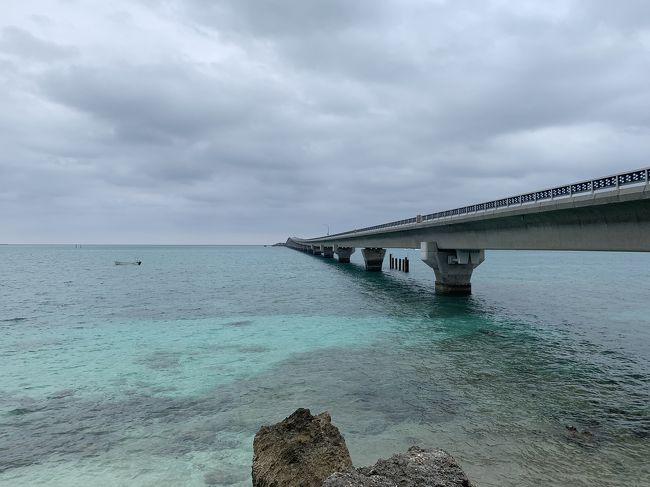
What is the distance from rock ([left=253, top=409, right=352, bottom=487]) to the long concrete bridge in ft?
55.1

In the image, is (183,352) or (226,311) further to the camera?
(226,311)

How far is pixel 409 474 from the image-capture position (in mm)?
4668

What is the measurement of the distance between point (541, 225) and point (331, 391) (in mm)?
18523

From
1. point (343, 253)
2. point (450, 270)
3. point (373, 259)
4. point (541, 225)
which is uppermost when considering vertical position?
point (541, 225)

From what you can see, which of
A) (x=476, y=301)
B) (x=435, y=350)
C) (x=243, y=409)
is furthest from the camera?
(x=476, y=301)

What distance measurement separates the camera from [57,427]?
12.0 meters

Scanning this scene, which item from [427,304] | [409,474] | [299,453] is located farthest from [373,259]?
[409,474]

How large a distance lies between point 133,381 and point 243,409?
605cm

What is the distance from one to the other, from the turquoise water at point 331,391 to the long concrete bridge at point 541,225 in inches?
219

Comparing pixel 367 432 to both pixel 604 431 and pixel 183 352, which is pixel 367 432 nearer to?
pixel 604 431

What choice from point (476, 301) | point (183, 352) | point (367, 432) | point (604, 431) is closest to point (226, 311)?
point (183, 352)

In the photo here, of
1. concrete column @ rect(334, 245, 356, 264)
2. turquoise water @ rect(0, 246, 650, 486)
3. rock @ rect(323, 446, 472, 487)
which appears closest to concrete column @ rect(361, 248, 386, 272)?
concrete column @ rect(334, 245, 356, 264)

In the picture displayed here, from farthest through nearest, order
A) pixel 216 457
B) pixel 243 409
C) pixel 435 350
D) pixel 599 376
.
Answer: pixel 435 350 < pixel 599 376 < pixel 243 409 < pixel 216 457

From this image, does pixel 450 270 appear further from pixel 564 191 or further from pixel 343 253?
pixel 343 253
